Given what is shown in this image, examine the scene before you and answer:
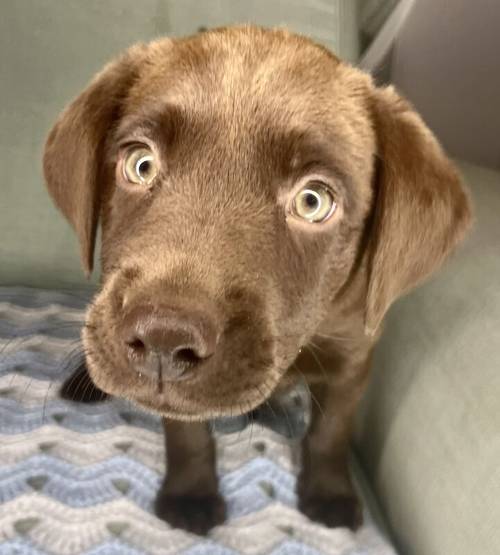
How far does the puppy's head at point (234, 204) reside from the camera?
966 mm

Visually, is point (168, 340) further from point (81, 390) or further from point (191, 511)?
point (81, 390)

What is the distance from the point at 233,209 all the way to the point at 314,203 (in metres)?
0.14

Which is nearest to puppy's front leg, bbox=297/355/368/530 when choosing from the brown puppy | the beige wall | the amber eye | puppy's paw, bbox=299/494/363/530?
puppy's paw, bbox=299/494/363/530

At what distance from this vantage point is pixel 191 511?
4.41ft

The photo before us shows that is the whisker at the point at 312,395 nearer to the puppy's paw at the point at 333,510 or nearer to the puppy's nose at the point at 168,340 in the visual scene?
the puppy's paw at the point at 333,510

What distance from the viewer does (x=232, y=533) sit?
1.33m

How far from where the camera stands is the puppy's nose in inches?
35.1

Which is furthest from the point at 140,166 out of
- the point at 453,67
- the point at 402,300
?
the point at 453,67

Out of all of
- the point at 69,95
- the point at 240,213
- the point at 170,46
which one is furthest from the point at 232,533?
the point at 69,95

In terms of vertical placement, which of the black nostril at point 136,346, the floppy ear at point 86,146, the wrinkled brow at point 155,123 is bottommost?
the black nostril at point 136,346

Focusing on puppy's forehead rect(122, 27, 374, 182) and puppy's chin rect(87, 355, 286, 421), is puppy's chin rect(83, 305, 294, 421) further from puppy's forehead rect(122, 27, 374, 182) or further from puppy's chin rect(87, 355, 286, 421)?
puppy's forehead rect(122, 27, 374, 182)

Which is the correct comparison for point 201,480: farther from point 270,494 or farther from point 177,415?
point 177,415

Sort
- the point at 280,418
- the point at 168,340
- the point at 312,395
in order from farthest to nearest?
the point at 280,418 → the point at 312,395 → the point at 168,340

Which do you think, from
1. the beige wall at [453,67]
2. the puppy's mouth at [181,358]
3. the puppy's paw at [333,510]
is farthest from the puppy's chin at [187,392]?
the beige wall at [453,67]
